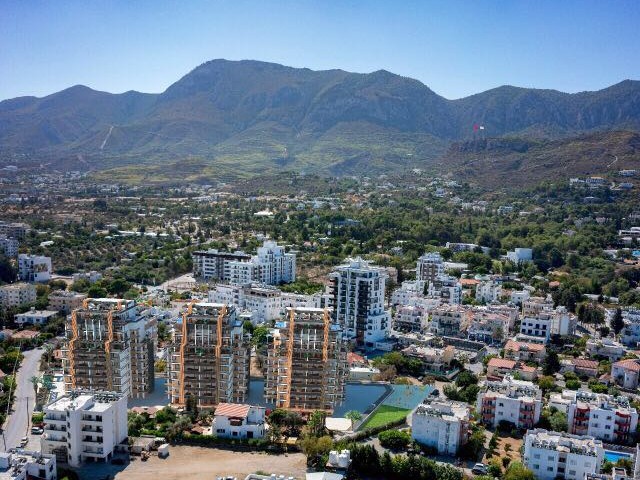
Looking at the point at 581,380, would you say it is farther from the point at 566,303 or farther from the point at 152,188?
the point at 152,188

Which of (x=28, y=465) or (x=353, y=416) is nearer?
(x=28, y=465)

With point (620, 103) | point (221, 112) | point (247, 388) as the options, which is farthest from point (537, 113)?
point (247, 388)

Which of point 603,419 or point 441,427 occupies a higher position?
point 441,427

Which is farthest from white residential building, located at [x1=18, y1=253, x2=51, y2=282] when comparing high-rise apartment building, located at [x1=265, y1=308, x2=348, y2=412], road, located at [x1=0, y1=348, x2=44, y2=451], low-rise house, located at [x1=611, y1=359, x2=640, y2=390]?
low-rise house, located at [x1=611, y1=359, x2=640, y2=390]

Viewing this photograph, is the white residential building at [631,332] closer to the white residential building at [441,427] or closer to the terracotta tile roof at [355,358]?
the terracotta tile roof at [355,358]

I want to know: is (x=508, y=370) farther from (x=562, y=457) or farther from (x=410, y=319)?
(x=562, y=457)

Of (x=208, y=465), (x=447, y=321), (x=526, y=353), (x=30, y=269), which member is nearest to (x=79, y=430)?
(x=208, y=465)

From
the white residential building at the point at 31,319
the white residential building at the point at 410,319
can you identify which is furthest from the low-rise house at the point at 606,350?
the white residential building at the point at 31,319
